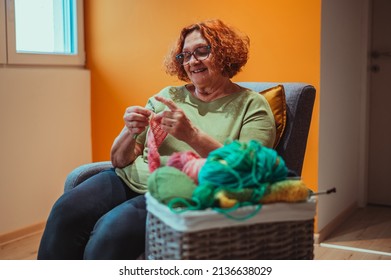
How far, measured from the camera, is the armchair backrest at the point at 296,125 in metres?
1.83

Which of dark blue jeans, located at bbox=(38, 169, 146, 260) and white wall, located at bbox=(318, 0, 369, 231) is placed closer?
dark blue jeans, located at bbox=(38, 169, 146, 260)

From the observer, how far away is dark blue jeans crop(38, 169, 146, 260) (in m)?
1.51

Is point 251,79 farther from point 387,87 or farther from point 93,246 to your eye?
point 93,246

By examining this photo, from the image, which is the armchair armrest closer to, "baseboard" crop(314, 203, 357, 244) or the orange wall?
the orange wall

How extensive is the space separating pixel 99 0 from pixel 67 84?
0.49m

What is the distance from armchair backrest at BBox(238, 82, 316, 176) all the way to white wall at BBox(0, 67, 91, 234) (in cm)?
140

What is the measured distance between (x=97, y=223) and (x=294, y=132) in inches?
27.1

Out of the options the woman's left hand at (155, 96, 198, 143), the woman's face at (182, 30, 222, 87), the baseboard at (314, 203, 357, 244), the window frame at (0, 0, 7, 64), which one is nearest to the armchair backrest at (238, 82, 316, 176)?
the woman's face at (182, 30, 222, 87)

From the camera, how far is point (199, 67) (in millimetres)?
1789

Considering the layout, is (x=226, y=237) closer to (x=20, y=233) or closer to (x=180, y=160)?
(x=180, y=160)

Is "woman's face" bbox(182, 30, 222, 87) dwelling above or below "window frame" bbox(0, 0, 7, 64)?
below

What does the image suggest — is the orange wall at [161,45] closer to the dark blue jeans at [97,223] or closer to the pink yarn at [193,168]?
the dark blue jeans at [97,223]

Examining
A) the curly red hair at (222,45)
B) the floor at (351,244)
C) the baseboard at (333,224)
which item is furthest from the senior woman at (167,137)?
the baseboard at (333,224)

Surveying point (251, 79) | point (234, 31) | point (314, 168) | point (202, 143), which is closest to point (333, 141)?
point (314, 168)
